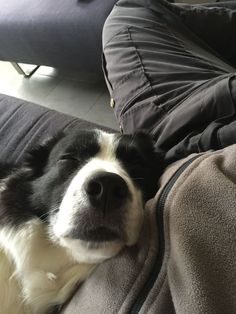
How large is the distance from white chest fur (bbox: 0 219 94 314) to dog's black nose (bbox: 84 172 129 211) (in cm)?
16

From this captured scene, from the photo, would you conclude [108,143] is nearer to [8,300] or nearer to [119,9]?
[8,300]

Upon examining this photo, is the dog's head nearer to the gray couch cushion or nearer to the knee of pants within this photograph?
the gray couch cushion

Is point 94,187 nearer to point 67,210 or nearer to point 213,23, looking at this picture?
point 67,210

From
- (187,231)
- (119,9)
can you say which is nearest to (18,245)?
(187,231)

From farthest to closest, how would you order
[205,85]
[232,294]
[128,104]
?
[128,104] < [205,85] < [232,294]

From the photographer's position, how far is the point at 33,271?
0.86 meters

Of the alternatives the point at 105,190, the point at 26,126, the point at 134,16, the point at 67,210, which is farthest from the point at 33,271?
the point at 134,16

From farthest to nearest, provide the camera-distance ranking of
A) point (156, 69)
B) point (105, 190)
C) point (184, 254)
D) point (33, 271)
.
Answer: point (156, 69) < point (33, 271) < point (105, 190) < point (184, 254)

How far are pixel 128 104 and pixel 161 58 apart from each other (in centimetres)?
19

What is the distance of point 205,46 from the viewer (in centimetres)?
131

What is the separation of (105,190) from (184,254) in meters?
0.21

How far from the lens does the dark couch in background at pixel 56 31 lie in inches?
77.9

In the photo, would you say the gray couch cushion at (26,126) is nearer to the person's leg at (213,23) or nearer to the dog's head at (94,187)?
the dog's head at (94,187)

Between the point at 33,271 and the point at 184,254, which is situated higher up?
the point at 184,254
